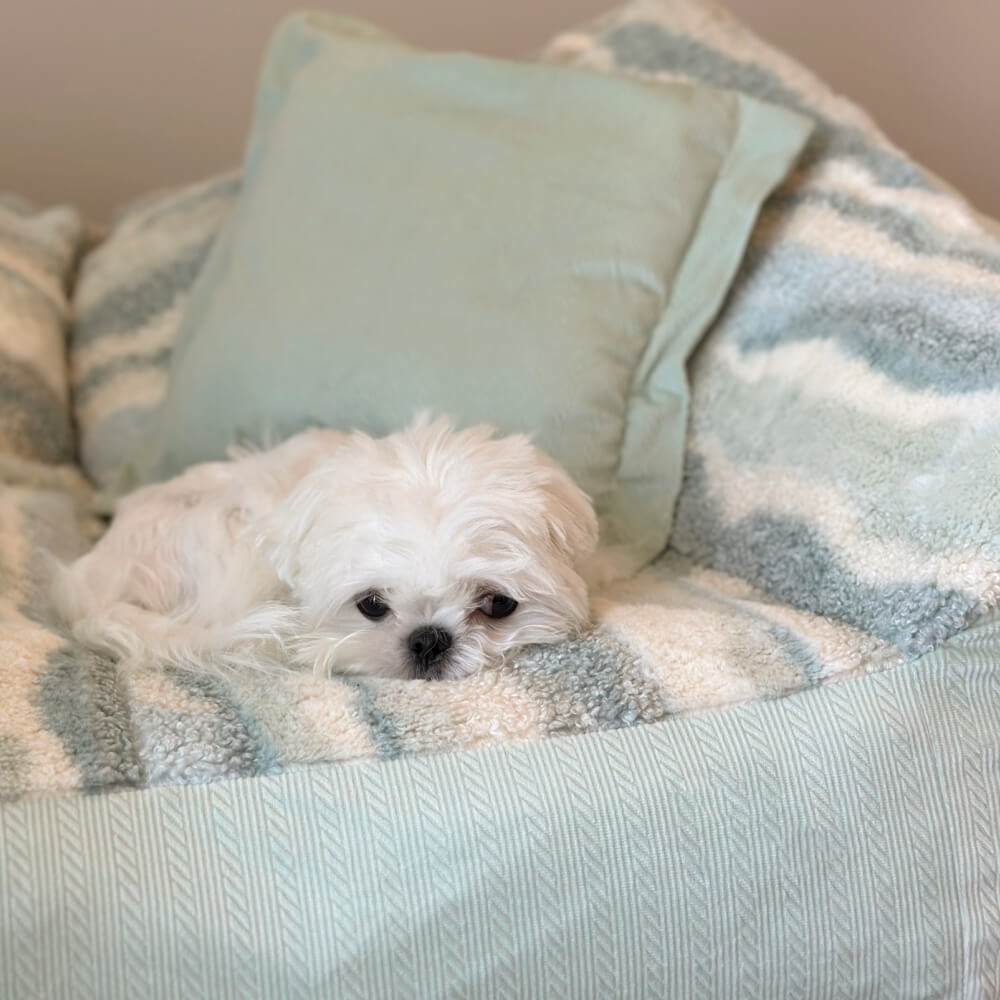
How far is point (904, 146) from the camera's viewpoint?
7.13 feet

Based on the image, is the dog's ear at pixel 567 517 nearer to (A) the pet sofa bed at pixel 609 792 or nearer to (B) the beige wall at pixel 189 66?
(A) the pet sofa bed at pixel 609 792

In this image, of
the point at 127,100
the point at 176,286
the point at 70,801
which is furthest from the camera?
the point at 127,100

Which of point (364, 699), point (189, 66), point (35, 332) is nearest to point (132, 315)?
point (35, 332)

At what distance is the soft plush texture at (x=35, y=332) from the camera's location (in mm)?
1765

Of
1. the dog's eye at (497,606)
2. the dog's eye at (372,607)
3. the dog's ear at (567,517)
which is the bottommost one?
the dog's eye at (372,607)

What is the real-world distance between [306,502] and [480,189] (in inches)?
21.0

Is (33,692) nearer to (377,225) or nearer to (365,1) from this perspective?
(377,225)

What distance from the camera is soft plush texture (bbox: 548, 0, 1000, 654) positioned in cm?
117

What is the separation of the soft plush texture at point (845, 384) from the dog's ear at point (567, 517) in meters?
0.21

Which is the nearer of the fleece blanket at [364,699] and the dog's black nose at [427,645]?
the fleece blanket at [364,699]

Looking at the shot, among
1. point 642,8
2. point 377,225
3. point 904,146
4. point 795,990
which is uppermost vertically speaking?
point 642,8

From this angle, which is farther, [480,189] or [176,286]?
[176,286]

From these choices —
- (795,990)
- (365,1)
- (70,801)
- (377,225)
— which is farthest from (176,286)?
(795,990)

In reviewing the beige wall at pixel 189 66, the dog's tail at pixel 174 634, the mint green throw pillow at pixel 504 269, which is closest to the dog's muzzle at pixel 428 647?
the dog's tail at pixel 174 634
